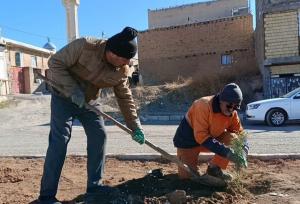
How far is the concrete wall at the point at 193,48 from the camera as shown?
30.7m

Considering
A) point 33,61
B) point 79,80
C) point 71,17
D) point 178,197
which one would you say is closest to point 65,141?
point 79,80

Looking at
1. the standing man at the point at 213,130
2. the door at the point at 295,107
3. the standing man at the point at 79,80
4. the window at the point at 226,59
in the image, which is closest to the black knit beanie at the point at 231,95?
the standing man at the point at 213,130

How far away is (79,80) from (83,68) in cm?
18

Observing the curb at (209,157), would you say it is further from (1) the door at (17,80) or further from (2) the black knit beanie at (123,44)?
(1) the door at (17,80)

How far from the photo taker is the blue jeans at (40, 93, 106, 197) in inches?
171

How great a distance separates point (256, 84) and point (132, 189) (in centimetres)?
1969

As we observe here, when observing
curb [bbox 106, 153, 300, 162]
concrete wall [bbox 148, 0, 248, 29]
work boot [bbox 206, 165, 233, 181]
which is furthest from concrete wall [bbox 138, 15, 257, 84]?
work boot [bbox 206, 165, 233, 181]

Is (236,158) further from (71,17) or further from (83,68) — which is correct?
(71,17)

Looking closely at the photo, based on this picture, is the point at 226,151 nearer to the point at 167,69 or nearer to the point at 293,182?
the point at 293,182

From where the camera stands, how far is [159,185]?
16.6ft

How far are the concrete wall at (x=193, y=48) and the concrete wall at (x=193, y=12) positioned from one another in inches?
323

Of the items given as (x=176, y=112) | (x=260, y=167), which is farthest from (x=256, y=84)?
(x=260, y=167)

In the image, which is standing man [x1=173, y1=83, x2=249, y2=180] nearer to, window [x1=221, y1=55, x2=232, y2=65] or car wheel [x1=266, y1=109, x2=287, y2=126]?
car wheel [x1=266, y1=109, x2=287, y2=126]

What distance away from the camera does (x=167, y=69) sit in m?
33.5
